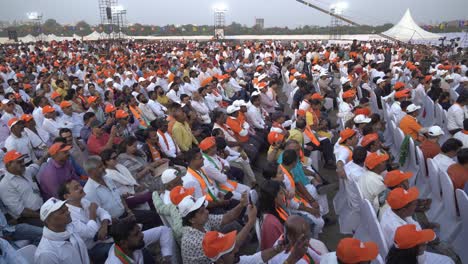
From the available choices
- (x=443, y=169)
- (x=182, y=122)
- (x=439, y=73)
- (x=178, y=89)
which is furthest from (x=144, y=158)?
(x=439, y=73)

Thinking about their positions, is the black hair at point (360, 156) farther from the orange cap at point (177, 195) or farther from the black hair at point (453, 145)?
the orange cap at point (177, 195)

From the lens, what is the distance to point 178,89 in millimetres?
8578

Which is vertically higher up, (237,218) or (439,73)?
(439,73)

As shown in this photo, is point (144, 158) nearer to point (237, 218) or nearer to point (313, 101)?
point (237, 218)

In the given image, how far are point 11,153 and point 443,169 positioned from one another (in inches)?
181

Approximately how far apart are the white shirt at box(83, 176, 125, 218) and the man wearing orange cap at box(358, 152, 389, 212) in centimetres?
243

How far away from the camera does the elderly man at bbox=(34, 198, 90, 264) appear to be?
2.44 m

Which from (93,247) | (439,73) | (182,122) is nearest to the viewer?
(93,247)

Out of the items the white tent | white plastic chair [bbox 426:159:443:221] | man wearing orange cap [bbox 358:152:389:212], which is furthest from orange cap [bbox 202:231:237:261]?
the white tent

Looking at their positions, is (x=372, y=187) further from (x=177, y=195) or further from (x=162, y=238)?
(x=162, y=238)

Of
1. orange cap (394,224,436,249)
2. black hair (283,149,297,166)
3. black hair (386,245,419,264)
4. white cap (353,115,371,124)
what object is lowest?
black hair (386,245,419,264)

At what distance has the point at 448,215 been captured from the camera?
11.1 feet

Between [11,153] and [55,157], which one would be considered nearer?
[11,153]

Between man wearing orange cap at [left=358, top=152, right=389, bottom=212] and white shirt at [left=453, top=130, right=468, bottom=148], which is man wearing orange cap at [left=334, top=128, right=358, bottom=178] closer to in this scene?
man wearing orange cap at [left=358, top=152, right=389, bottom=212]
